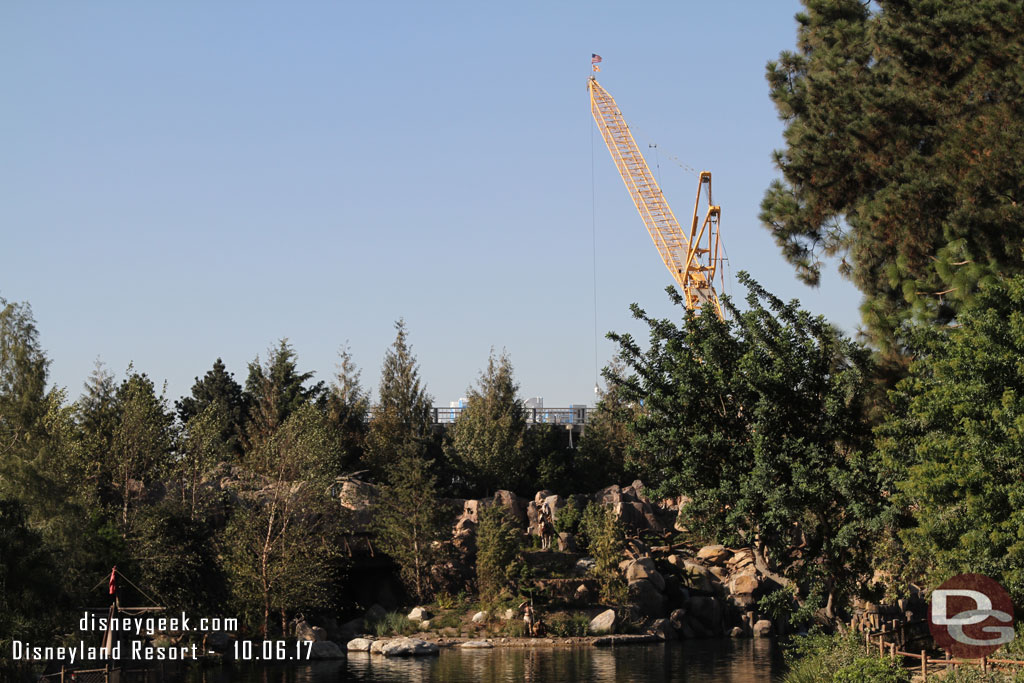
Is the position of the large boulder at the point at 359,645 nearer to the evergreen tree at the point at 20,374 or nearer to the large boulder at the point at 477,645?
the large boulder at the point at 477,645

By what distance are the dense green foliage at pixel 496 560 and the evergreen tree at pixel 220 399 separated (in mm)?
25339

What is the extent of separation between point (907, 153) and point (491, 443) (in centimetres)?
3909

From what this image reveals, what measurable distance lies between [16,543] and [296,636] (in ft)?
58.7

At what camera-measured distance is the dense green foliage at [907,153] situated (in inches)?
915

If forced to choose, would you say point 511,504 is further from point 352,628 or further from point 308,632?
point 308,632

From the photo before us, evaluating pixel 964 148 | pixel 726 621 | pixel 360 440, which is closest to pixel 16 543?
pixel 964 148

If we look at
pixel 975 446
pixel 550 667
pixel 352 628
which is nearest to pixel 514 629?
pixel 352 628

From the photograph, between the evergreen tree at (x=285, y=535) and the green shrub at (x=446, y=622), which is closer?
the evergreen tree at (x=285, y=535)

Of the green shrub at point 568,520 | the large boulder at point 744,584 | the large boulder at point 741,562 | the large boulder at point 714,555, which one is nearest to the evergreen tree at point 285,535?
the green shrub at point 568,520

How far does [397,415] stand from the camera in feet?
213

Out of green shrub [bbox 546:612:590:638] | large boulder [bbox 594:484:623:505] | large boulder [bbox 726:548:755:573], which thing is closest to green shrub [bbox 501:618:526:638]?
green shrub [bbox 546:612:590:638]

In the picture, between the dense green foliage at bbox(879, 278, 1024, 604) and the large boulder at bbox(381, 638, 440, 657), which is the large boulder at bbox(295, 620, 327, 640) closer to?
the large boulder at bbox(381, 638, 440, 657)

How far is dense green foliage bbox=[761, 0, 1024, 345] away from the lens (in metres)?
23.2

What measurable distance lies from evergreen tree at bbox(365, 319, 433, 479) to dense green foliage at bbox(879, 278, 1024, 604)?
38.8m
